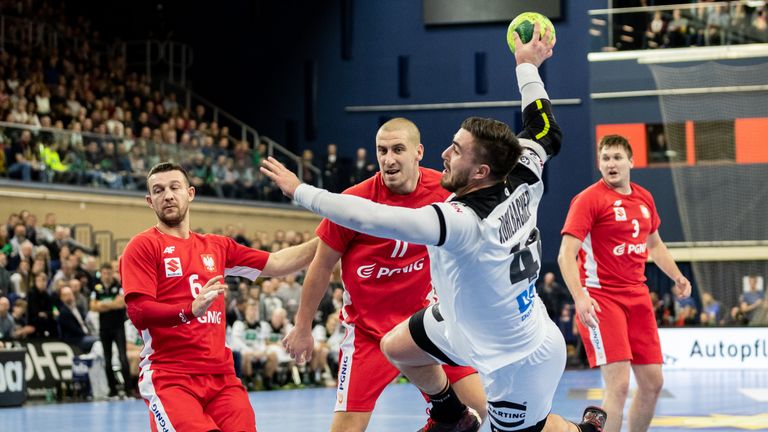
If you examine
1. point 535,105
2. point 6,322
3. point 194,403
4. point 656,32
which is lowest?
point 6,322

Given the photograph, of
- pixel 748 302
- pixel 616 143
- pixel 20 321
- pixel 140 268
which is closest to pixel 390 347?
pixel 140 268

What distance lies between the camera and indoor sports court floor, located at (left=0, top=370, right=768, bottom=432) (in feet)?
37.3

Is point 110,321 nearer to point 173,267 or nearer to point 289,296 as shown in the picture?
point 289,296

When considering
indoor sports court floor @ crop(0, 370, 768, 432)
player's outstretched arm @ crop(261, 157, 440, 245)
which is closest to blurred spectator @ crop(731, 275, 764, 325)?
indoor sports court floor @ crop(0, 370, 768, 432)

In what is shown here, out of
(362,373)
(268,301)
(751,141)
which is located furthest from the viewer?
(751,141)

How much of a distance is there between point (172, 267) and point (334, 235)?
2.99 ft

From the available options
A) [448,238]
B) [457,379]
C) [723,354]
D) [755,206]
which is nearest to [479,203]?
[448,238]

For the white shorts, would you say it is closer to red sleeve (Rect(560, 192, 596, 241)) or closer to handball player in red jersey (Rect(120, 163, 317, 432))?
handball player in red jersey (Rect(120, 163, 317, 432))

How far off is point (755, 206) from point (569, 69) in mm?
7863

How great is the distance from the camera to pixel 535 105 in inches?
221

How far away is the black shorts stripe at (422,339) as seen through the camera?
5590mm

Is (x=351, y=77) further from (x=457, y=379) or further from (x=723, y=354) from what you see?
(x=457, y=379)

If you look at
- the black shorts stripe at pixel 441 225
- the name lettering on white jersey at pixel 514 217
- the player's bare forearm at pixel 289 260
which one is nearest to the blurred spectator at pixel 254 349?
the player's bare forearm at pixel 289 260

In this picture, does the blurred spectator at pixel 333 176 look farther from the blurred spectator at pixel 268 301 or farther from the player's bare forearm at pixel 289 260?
the player's bare forearm at pixel 289 260
